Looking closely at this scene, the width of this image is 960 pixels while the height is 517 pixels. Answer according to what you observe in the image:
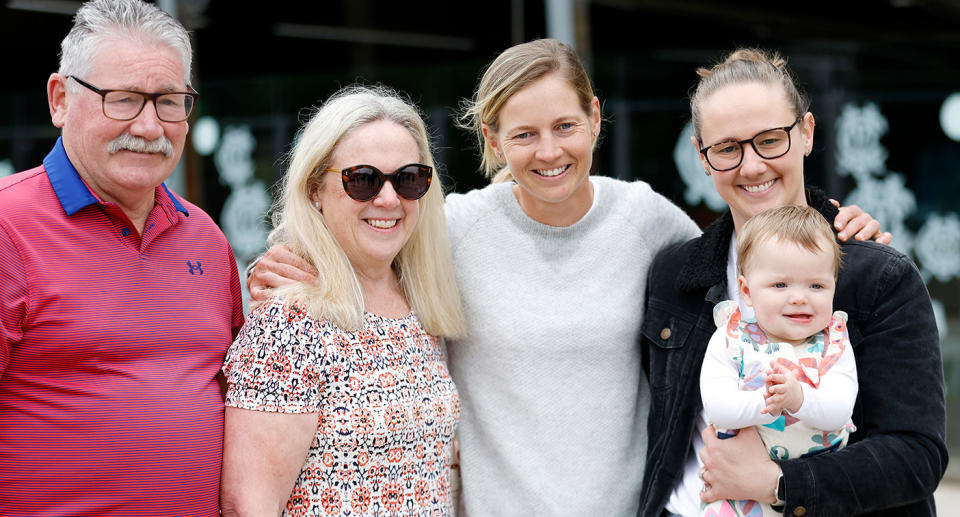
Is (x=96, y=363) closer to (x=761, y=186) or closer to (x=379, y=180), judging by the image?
(x=379, y=180)

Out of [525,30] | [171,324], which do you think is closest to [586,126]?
[171,324]

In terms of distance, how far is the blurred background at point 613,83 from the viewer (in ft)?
24.0

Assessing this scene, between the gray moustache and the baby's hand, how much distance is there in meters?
1.52

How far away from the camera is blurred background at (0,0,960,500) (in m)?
7.32

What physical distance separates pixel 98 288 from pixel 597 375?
138 cm

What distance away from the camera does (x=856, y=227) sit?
246 cm

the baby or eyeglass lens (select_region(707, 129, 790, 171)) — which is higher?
eyeglass lens (select_region(707, 129, 790, 171))

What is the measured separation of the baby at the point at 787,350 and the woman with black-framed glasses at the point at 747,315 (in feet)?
0.28

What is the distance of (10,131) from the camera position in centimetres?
1170

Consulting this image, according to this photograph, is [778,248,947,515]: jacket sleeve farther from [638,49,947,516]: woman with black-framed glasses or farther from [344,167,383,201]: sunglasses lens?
[344,167,383,201]: sunglasses lens

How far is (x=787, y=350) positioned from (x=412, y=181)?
103 centimetres

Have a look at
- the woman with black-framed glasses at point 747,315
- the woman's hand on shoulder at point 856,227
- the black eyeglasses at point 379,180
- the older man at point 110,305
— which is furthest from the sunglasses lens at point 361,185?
the woman's hand on shoulder at point 856,227

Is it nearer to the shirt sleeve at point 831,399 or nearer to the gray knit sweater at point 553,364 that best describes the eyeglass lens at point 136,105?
the gray knit sweater at point 553,364

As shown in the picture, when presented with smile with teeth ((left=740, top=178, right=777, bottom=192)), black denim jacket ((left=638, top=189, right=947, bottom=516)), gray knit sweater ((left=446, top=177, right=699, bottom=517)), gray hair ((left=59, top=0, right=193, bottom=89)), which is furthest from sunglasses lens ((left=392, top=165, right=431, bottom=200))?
black denim jacket ((left=638, top=189, right=947, bottom=516))
